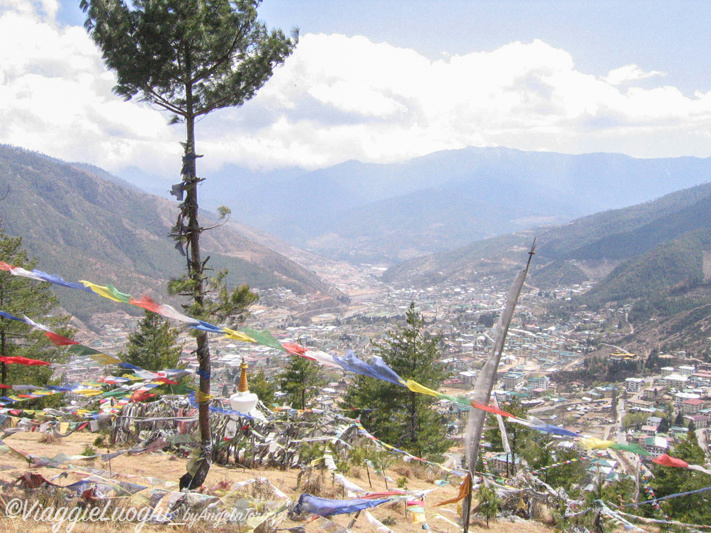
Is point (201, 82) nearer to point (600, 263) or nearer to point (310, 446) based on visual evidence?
point (310, 446)

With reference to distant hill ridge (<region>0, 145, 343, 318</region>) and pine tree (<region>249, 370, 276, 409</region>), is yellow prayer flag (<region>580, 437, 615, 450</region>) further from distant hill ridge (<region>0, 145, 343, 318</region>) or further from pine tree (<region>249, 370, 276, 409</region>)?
distant hill ridge (<region>0, 145, 343, 318</region>)

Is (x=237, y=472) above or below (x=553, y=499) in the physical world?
above

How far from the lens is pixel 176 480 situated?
22.8ft

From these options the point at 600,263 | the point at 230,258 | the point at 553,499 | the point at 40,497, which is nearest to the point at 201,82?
the point at 40,497

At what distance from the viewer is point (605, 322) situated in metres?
89.7

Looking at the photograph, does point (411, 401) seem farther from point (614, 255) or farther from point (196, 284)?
point (614, 255)

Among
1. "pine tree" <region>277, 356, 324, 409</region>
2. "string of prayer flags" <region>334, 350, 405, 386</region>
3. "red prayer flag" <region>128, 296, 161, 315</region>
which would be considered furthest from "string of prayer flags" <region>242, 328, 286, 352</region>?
"pine tree" <region>277, 356, 324, 409</region>

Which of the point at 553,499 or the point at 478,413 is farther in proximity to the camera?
the point at 553,499

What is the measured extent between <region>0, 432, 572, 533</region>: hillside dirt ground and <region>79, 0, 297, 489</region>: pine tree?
1409mm

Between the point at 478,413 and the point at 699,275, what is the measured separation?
397ft

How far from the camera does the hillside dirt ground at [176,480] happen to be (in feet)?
15.2

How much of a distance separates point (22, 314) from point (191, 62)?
10240mm

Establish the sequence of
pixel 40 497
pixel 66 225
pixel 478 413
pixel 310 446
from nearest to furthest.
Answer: pixel 478 413, pixel 40 497, pixel 310 446, pixel 66 225

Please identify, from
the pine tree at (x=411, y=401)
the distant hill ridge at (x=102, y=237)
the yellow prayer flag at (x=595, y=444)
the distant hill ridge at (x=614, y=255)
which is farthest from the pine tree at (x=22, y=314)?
the distant hill ridge at (x=614, y=255)
